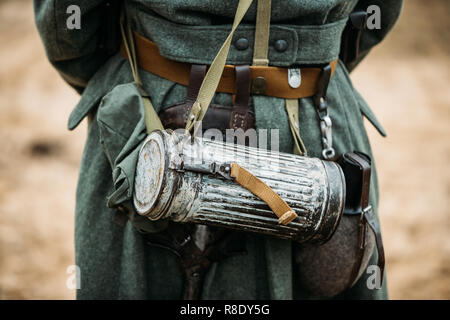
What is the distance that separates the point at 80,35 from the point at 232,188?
57 cm

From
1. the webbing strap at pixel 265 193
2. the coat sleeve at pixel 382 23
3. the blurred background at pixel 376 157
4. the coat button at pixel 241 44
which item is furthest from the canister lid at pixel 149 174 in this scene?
the blurred background at pixel 376 157

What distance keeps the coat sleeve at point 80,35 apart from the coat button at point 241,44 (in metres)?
0.34

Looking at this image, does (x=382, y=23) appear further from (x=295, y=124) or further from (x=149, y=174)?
(x=149, y=174)

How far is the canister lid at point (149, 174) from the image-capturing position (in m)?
0.99

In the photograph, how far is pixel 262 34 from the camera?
1.14 meters

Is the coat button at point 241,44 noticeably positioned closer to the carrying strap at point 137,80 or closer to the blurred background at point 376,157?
the carrying strap at point 137,80

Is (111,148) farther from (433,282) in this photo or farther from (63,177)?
(63,177)

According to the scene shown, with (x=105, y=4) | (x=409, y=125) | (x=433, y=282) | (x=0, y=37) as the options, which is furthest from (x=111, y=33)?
(x=0, y=37)

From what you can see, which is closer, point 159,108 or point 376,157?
point 159,108

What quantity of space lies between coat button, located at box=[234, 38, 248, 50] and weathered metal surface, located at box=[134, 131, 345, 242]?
0.24m

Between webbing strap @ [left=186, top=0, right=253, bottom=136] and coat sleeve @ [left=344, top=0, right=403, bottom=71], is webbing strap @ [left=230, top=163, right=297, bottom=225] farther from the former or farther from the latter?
coat sleeve @ [left=344, top=0, right=403, bottom=71]

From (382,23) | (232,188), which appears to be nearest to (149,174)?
(232,188)

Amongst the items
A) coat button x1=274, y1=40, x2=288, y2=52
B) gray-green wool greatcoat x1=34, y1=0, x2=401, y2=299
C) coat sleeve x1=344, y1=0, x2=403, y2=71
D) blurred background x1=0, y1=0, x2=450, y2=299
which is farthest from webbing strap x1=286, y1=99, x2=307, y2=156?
blurred background x1=0, y1=0, x2=450, y2=299
